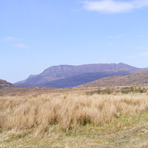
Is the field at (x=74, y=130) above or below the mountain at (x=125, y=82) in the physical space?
below

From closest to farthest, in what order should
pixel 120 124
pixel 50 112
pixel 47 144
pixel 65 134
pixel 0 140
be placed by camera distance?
1. pixel 47 144
2. pixel 0 140
3. pixel 65 134
4. pixel 120 124
5. pixel 50 112

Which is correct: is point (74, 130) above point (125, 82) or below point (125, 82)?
below

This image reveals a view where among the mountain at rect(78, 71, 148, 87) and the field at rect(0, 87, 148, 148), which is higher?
the mountain at rect(78, 71, 148, 87)

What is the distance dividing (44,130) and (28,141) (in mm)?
924

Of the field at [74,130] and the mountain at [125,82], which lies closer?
the field at [74,130]

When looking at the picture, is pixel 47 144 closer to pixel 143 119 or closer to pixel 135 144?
pixel 135 144

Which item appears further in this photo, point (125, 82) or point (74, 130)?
point (125, 82)

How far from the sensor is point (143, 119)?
7824mm

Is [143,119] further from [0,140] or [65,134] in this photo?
[0,140]

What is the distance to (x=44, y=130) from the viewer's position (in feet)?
20.8

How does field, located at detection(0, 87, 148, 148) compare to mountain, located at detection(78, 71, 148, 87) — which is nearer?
field, located at detection(0, 87, 148, 148)

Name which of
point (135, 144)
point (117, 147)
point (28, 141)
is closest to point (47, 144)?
point (28, 141)

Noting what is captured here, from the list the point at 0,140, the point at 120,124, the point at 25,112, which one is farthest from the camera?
the point at 25,112

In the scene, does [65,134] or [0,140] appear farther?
[65,134]
